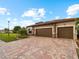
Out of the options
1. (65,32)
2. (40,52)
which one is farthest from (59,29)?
(40,52)

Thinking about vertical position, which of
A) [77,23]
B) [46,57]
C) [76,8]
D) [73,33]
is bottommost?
[46,57]

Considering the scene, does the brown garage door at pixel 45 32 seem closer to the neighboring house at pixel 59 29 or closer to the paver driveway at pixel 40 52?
the neighboring house at pixel 59 29

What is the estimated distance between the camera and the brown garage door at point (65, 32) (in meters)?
19.6

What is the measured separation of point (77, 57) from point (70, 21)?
37.8 feet

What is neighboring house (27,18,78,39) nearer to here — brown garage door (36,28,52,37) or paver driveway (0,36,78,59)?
brown garage door (36,28,52,37)

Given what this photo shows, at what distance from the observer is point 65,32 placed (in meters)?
20.7

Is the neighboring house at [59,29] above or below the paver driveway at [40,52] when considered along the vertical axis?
above

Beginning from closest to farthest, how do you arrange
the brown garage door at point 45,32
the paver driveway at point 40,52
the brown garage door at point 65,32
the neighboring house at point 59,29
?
the paver driveway at point 40,52 → the neighboring house at point 59,29 → the brown garage door at point 65,32 → the brown garage door at point 45,32

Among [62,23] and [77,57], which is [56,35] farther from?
[77,57]

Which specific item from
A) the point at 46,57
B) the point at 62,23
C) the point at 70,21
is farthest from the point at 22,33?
the point at 46,57

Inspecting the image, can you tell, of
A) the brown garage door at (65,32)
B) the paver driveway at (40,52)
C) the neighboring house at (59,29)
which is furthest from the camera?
the brown garage door at (65,32)

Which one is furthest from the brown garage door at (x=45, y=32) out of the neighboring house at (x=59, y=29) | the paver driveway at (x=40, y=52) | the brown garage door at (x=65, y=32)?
the paver driveway at (x=40, y=52)

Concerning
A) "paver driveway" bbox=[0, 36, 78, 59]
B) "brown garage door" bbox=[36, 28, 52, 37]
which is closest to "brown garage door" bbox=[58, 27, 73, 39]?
"brown garage door" bbox=[36, 28, 52, 37]

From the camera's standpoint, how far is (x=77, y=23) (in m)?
17.7
